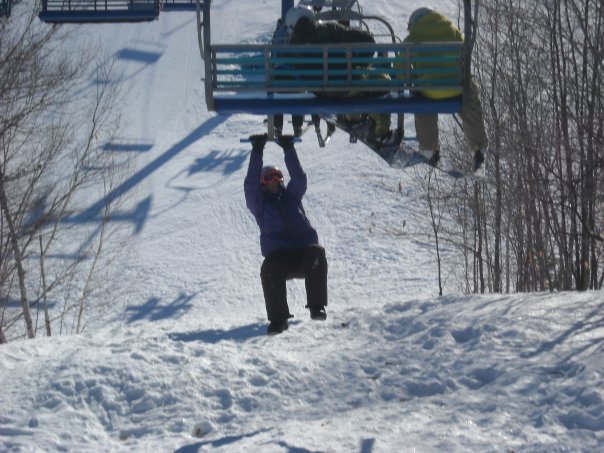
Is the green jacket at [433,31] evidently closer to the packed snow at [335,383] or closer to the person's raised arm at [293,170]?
the person's raised arm at [293,170]

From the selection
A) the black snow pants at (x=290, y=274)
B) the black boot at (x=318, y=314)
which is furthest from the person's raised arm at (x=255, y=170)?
the black boot at (x=318, y=314)

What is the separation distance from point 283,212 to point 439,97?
1560 mm

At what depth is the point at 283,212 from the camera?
791 cm

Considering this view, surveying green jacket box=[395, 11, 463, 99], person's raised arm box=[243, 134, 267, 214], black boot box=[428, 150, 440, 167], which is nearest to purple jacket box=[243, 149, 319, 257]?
person's raised arm box=[243, 134, 267, 214]

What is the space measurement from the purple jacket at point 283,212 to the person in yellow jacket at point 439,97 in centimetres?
119

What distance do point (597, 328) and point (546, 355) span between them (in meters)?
0.87

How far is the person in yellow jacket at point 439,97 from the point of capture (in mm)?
7602

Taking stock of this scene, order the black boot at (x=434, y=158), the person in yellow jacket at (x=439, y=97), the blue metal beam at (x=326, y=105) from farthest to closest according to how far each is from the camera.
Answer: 1. the black boot at (x=434, y=158)
2. the person in yellow jacket at (x=439, y=97)
3. the blue metal beam at (x=326, y=105)

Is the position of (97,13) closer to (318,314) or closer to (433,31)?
(433,31)

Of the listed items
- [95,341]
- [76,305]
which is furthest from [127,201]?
[95,341]

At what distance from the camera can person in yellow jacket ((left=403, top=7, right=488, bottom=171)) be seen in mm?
7602

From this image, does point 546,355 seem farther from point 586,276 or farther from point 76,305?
point 76,305

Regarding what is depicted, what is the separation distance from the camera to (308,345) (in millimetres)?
9375

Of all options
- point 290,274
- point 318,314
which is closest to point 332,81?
point 290,274
